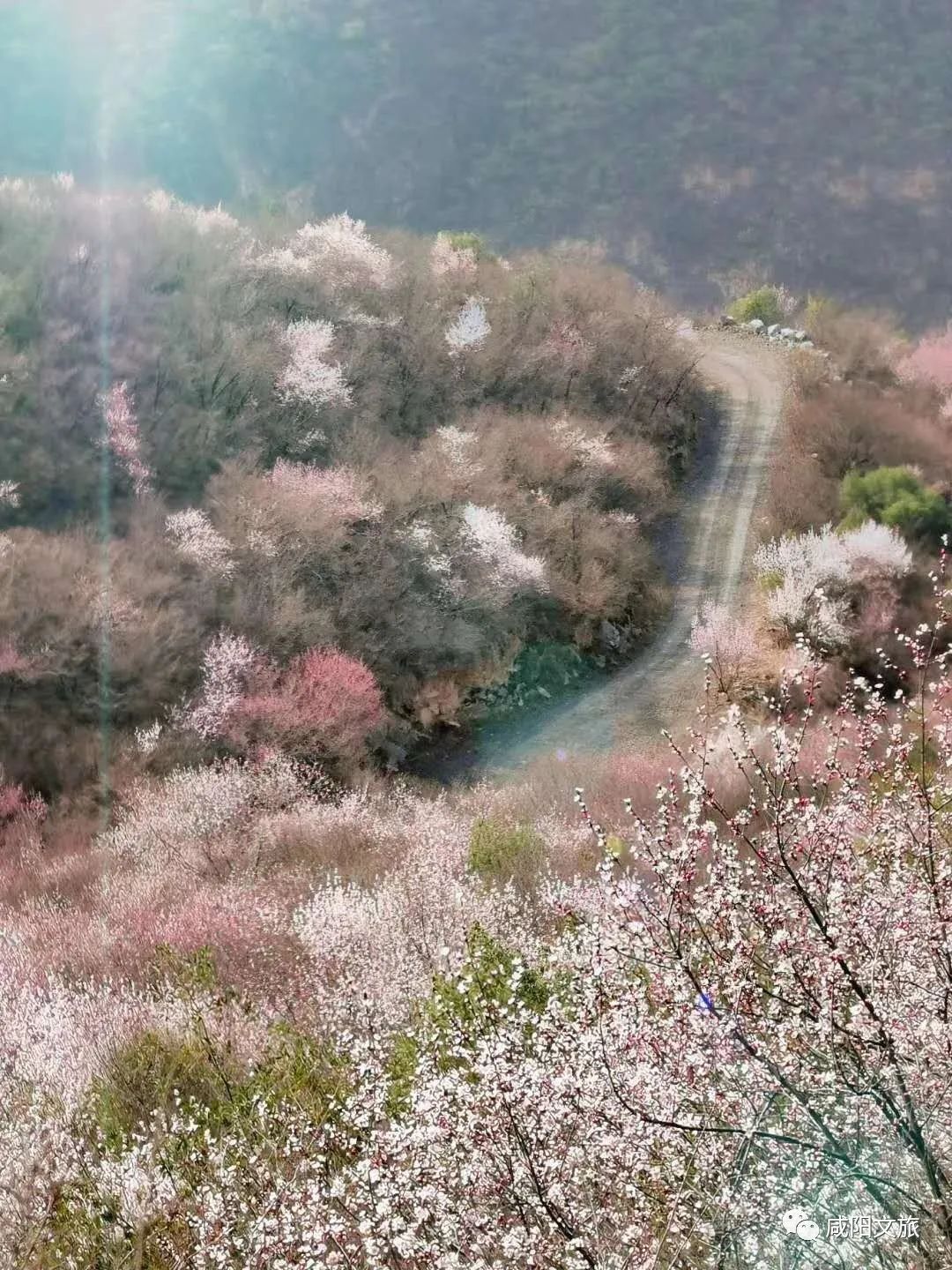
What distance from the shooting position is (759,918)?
2.90 m

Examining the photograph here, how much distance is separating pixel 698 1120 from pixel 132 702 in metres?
11.1

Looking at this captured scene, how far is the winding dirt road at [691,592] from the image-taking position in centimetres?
1397

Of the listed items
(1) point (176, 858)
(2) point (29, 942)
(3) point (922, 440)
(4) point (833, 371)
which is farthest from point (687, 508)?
(2) point (29, 942)

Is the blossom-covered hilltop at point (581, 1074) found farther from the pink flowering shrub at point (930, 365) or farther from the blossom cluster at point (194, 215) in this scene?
the pink flowering shrub at point (930, 365)

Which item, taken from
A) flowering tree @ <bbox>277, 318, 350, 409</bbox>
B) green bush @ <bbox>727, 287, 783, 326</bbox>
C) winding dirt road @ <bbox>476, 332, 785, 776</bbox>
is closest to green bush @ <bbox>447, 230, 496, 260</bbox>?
winding dirt road @ <bbox>476, 332, 785, 776</bbox>

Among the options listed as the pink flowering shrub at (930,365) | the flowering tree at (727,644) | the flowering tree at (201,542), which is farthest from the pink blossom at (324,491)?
the pink flowering shrub at (930,365)

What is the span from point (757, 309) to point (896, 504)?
47.8 feet

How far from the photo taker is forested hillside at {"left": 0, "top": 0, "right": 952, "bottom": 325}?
123ft

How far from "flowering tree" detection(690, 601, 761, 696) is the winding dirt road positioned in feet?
0.85

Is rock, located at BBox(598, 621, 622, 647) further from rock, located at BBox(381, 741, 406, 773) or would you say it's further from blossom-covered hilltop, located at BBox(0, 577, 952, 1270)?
blossom-covered hilltop, located at BBox(0, 577, 952, 1270)

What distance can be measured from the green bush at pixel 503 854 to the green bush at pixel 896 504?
441 inches

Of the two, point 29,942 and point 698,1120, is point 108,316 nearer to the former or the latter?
point 29,942

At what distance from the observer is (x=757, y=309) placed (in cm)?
2962

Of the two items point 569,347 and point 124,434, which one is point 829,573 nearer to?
point 569,347
